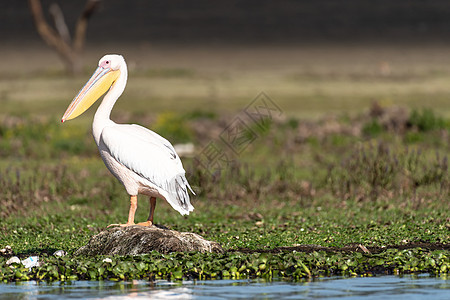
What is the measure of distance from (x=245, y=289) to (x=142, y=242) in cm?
180

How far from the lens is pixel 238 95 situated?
46.4 meters

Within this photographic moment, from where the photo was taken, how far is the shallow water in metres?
9.00

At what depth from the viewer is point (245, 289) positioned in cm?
935

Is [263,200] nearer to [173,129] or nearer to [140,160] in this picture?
[140,160]

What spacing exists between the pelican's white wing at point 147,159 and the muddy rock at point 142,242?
336 millimetres

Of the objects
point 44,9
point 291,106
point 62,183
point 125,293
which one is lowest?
point 125,293

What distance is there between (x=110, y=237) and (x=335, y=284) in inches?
109

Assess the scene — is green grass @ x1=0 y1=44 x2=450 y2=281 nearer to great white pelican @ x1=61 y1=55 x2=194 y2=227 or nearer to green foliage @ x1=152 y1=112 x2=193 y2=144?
green foliage @ x1=152 y1=112 x2=193 y2=144

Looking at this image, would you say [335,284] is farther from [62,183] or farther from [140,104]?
[140,104]

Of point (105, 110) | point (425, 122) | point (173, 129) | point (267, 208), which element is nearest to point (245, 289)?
point (105, 110)

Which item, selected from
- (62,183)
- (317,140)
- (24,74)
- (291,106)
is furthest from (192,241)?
(24,74)

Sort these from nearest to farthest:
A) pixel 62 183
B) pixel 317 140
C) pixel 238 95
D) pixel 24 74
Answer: pixel 62 183 < pixel 317 140 < pixel 238 95 < pixel 24 74

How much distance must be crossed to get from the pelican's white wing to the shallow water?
1323 mm

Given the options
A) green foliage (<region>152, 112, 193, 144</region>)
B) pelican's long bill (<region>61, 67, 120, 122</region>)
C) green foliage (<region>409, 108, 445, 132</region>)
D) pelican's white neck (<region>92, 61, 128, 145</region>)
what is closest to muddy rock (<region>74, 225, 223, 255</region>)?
pelican's white neck (<region>92, 61, 128, 145</region>)
